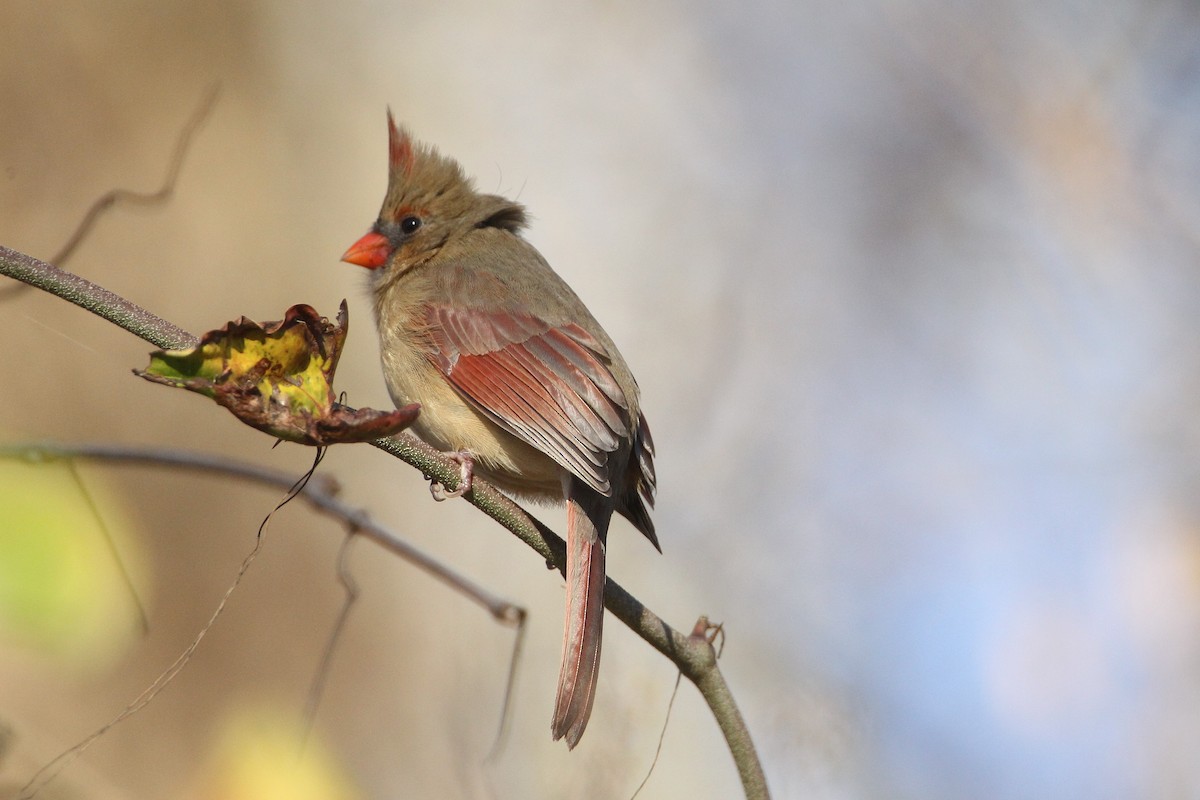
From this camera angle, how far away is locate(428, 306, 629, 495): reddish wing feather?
9.72ft

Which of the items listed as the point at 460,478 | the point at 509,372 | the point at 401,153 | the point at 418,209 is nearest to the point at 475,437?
the point at 509,372

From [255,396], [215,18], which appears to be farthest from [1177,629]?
[215,18]

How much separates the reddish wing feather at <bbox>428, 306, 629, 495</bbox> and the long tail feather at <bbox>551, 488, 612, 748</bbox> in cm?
15

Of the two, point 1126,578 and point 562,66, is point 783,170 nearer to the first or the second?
point 562,66

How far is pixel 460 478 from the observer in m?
2.26

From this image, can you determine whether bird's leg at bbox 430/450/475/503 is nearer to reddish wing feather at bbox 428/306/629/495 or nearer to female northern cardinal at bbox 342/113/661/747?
female northern cardinal at bbox 342/113/661/747

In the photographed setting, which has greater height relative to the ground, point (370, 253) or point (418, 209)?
point (418, 209)

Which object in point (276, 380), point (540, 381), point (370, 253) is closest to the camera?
point (276, 380)

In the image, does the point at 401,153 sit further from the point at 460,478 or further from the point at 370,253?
the point at 460,478

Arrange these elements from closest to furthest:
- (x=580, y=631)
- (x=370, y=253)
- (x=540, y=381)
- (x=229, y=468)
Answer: (x=229, y=468) → (x=580, y=631) → (x=540, y=381) → (x=370, y=253)

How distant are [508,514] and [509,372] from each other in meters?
0.92

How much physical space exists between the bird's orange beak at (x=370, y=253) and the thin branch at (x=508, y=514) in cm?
156

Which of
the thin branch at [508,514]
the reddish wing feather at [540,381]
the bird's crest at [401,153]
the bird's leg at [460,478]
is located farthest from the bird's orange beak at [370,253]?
the thin branch at [508,514]

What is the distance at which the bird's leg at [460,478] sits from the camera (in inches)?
90.0
